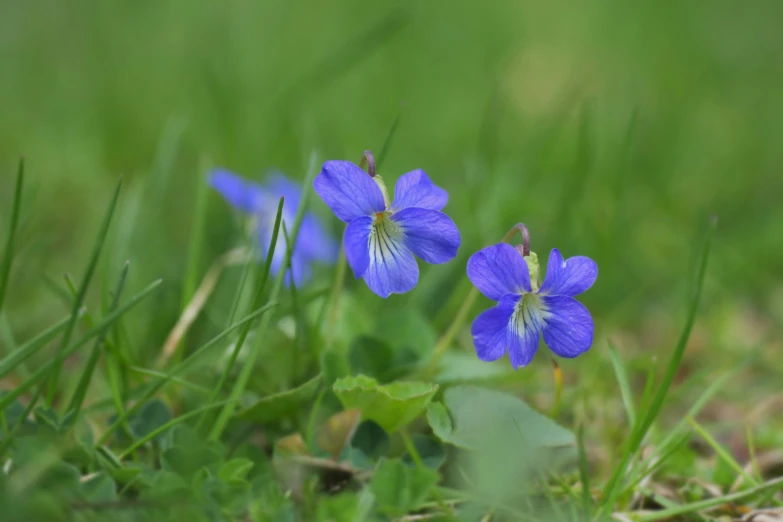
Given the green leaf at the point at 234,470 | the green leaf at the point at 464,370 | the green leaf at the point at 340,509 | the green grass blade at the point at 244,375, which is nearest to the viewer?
the green leaf at the point at 340,509

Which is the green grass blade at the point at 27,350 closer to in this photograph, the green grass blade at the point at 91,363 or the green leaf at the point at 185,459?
the green grass blade at the point at 91,363

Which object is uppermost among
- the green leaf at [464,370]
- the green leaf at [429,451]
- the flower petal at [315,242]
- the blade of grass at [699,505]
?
the flower petal at [315,242]

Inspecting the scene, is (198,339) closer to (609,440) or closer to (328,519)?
(328,519)

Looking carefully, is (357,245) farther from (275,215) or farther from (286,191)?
(286,191)

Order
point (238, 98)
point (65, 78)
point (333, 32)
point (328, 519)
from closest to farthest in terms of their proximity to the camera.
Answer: point (328, 519), point (238, 98), point (65, 78), point (333, 32)

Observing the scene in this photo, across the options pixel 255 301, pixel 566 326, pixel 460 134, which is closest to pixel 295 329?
pixel 255 301

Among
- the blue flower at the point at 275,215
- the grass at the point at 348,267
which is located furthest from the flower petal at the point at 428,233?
the blue flower at the point at 275,215

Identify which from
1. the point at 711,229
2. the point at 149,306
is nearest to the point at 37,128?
the point at 149,306
